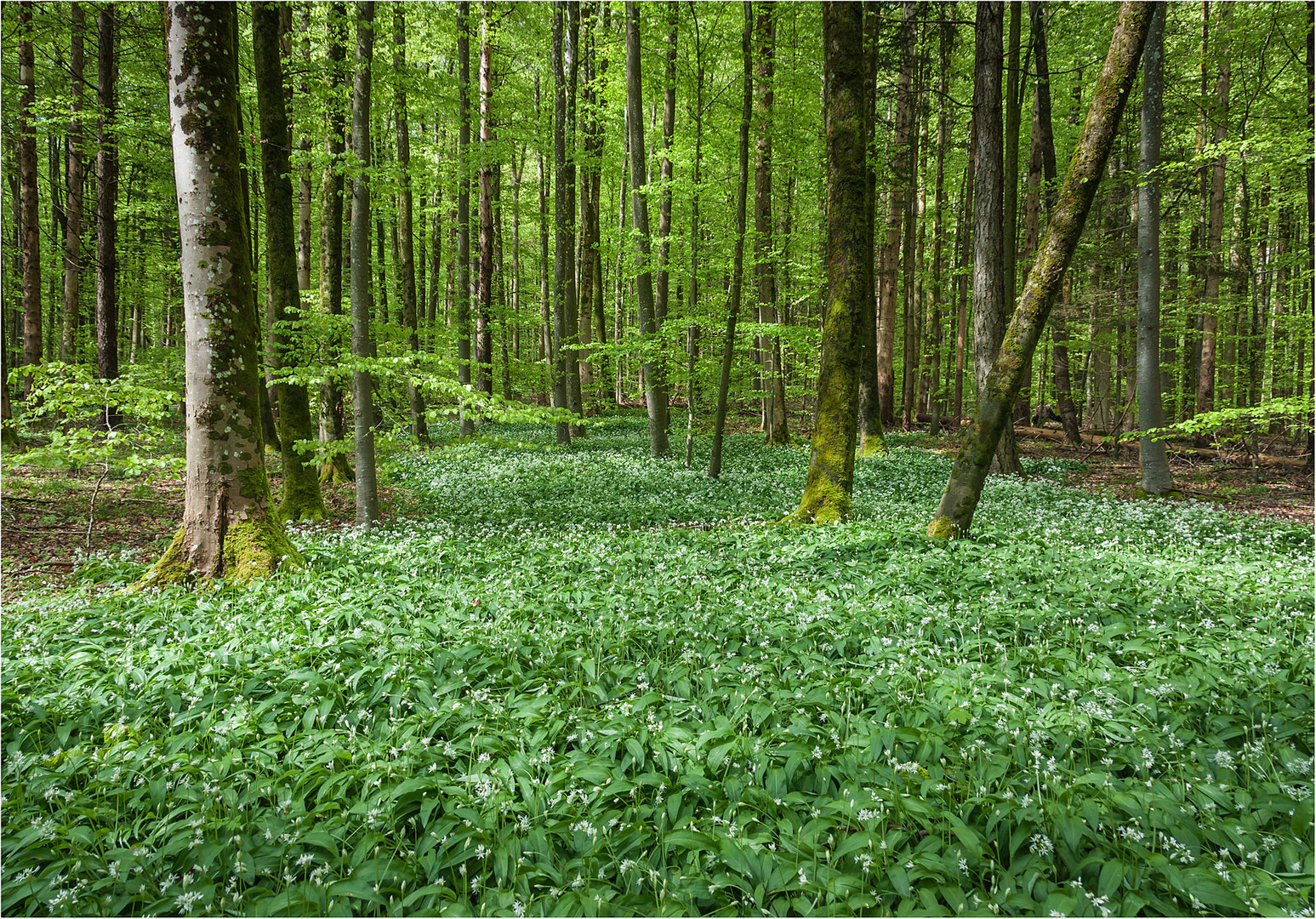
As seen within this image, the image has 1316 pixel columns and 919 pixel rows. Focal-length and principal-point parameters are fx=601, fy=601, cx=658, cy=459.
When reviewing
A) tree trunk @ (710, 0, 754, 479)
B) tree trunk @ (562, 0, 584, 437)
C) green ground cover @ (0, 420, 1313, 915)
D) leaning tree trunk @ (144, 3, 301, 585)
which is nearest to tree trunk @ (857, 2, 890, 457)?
tree trunk @ (710, 0, 754, 479)

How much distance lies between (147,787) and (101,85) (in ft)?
58.5

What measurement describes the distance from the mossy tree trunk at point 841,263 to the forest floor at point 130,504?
6.71m

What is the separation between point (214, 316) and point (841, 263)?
300 inches

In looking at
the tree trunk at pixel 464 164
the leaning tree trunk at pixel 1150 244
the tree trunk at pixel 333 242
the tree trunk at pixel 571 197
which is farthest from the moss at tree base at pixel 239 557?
the leaning tree trunk at pixel 1150 244

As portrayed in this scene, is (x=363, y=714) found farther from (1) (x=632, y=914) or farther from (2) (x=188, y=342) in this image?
(2) (x=188, y=342)

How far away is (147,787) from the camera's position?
9.98 feet

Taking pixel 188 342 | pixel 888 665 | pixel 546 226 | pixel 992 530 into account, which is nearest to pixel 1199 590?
pixel 992 530

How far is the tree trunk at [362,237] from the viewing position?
7.68 m

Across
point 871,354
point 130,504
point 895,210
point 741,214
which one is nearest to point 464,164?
point 741,214

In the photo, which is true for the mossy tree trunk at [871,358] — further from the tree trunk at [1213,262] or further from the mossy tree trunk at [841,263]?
the tree trunk at [1213,262]

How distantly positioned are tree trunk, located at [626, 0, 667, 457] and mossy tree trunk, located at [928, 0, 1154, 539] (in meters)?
8.29

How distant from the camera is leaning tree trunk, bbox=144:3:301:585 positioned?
5.75 m

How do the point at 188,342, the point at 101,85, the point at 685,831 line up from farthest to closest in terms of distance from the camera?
the point at 101,85 → the point at 188,342 → the point at 685,831

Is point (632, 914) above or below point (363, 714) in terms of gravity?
below
